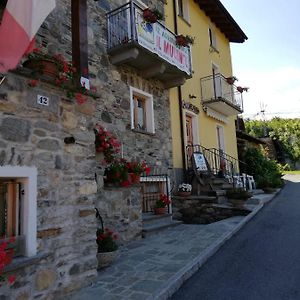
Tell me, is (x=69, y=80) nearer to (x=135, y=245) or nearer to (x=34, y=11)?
(x=34, y=11)

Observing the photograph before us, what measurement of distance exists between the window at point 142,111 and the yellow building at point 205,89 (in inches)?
50.1

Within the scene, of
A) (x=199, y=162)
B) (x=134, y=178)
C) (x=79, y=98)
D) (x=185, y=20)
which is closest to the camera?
(x=79, y=98)

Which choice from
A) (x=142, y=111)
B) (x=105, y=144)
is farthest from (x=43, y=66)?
(x=142, y=111)

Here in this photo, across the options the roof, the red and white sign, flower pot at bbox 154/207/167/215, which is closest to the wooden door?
flower pot at bbox 154/207/167/215

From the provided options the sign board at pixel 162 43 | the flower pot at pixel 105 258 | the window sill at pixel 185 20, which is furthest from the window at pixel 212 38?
the flower pot at pixel 105 258

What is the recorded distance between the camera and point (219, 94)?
43.3ft

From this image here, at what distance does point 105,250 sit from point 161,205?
3.40 meters

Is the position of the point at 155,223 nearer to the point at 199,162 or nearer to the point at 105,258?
the point at 105,258

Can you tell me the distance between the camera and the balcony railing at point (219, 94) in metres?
12.6

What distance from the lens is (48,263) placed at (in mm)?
3543

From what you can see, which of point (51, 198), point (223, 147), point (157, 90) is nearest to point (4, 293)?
point (51, 198)

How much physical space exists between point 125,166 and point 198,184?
4.20 meters

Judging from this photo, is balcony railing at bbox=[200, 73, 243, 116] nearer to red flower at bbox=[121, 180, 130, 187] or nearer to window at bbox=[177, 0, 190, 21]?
window at bbox=[177, 0, 190, 21]

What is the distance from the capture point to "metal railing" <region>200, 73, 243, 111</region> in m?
12.7
